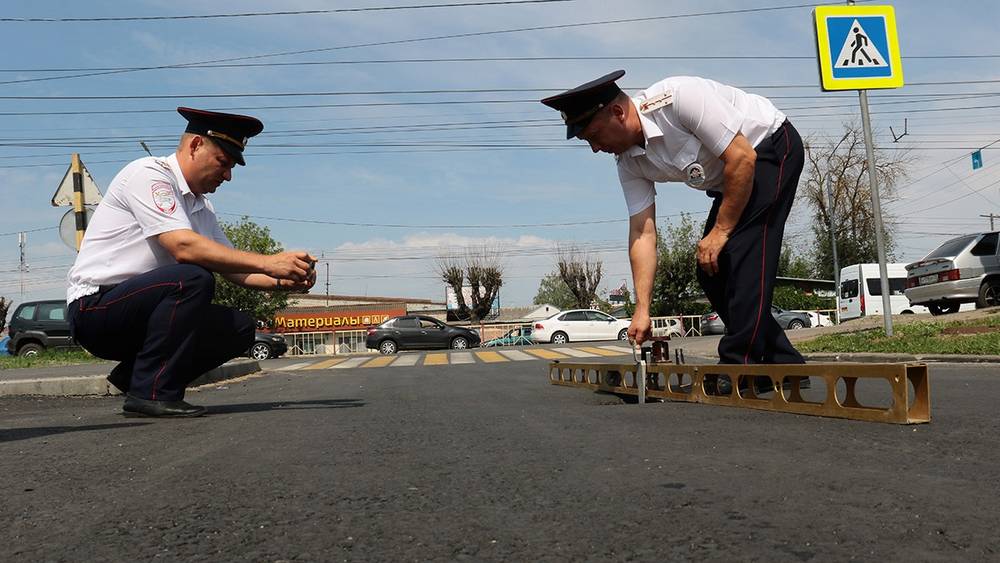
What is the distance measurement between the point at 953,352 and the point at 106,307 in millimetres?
7688

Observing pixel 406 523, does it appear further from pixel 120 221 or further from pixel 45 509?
pixel 120 221

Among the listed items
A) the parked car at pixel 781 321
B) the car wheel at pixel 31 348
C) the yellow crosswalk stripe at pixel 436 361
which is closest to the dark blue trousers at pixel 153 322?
the yellow crosswalk stripe at pixel 436 361

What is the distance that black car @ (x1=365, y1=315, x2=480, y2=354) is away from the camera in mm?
29672

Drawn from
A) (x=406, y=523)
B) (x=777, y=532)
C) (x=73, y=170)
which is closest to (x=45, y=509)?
(x=406, y=523)

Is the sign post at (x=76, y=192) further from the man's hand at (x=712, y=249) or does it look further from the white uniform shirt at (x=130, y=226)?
the man's hand at (x=712, y=249)

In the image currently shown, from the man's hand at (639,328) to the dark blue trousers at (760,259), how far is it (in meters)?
0.38

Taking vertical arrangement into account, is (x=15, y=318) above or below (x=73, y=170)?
below

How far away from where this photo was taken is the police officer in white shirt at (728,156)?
3.51 m

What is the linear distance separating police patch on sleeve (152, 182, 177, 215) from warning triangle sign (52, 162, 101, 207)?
20.1 feet

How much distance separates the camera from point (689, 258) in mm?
44438

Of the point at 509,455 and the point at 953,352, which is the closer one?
the point at 509,455

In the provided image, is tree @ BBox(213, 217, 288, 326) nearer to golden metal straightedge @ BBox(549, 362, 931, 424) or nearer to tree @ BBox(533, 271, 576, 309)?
golden metal straightedge @ BBox(549, 362, 931, 424)

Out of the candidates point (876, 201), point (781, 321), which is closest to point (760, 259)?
point (876, 201)

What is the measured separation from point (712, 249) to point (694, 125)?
57 centimetres
